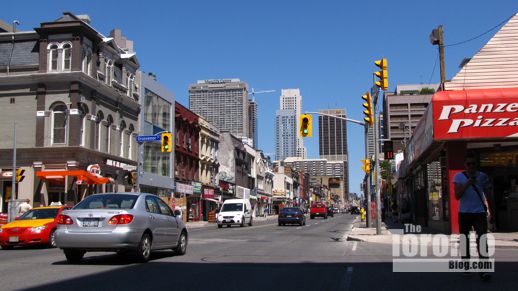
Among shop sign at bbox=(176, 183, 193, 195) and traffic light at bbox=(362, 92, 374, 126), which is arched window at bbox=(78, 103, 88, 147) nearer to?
shop sign at bbox=(176, 183, 193, 195)

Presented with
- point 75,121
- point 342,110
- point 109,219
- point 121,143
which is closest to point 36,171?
point 75,121

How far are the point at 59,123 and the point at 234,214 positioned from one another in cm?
1315

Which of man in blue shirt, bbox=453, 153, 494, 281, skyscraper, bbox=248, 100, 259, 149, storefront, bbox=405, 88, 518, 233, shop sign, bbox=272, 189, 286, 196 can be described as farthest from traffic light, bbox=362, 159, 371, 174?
skyscraper, bbox=248, 100, 259, 149

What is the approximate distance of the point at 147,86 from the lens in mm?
48875

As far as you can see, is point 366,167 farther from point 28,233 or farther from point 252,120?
point 252,120

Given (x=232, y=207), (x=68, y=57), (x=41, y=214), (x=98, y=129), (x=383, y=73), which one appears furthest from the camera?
(x=232, y=207)

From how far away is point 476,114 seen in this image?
2020 centimetres

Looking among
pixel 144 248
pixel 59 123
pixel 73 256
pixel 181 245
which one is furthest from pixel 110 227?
pixel 59 123

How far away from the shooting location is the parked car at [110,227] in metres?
11.6

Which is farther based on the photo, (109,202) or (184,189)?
(184,189)

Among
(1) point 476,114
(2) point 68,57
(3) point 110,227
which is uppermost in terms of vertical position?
(2) point 68,57

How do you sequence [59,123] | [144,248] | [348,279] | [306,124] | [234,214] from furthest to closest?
[234,214] < [59,123] < [306,124] < [144,248] < [348,279]

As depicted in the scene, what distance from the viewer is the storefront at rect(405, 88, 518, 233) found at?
20.1m

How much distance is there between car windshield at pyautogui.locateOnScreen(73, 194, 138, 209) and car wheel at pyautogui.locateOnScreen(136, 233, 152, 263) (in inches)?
30.1
